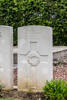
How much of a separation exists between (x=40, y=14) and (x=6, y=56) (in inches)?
161

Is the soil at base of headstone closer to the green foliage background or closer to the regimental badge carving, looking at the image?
the regimental badge carving

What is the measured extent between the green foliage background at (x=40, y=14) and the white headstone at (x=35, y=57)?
3.87 m

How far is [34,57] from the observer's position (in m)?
4.15

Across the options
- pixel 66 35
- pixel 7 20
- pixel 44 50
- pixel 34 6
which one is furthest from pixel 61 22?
pixel 44 50

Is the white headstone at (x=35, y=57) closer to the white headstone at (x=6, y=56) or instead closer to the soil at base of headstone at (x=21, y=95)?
the soil at base of headstone at (x=21, y=95)

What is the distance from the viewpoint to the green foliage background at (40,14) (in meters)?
7.88

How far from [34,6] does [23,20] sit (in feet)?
2.20

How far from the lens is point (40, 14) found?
26.4ft

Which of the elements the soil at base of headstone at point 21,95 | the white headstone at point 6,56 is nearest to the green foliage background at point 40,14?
the white headstone at point 6,56

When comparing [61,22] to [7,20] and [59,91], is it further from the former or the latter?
[59,91]

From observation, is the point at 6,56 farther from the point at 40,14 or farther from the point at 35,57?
the point at 40,14

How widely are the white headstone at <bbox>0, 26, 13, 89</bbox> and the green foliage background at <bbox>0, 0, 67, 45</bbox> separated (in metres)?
3.85

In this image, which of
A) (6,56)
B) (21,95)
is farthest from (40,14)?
(21,95)

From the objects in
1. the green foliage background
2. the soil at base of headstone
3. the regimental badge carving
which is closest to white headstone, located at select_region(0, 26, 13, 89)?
the soil at base of headstone
